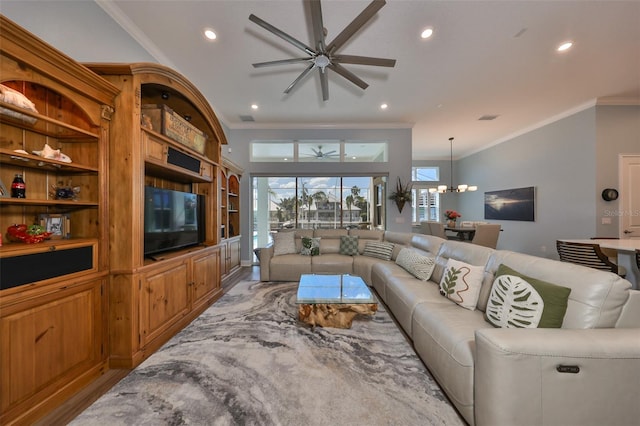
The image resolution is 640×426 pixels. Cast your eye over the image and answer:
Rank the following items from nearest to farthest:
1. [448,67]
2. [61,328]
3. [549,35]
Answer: [61,328]
[549,35]
[448,67]

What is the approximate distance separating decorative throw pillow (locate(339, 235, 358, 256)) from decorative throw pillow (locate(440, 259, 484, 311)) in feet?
7.42

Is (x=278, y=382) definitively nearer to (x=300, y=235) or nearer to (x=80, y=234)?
(x=80, y=234)

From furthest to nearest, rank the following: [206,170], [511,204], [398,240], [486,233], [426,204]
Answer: [426,204] < [511,204] < [486,233] < [398,240] < [206,170]

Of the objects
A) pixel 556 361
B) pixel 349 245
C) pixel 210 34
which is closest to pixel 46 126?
pixel 210 34

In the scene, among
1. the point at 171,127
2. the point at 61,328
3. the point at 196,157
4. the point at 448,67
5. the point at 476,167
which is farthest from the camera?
the point at 476,167

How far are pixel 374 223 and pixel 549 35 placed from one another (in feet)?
14.3

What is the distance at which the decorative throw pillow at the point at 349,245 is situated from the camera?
4441 mm

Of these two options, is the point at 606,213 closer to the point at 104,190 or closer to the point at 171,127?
the point at 171,127

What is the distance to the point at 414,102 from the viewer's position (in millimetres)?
4434

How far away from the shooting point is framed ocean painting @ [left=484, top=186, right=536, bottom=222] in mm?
5627

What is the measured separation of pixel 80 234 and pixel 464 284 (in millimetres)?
3254

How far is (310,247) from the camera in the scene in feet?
14.4

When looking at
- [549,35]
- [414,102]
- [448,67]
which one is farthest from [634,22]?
[414,102]

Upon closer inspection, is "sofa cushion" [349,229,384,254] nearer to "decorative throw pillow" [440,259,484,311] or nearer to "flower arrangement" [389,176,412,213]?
"flower arrangement" [389,176,412,213]
